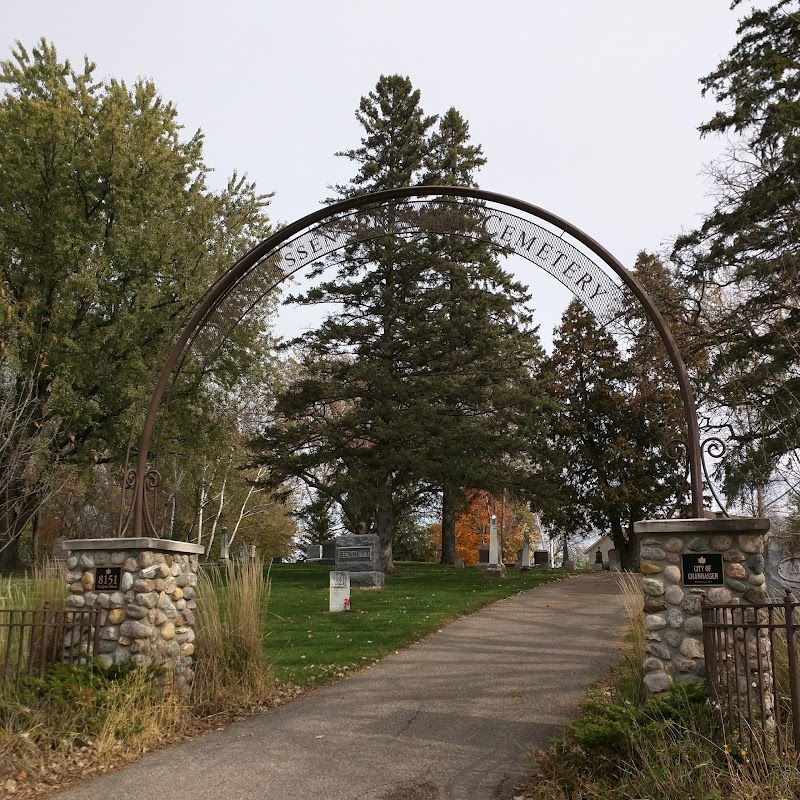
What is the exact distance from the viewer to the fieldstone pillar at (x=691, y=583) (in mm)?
6109

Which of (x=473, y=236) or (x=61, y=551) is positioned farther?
(x=61, y=551)

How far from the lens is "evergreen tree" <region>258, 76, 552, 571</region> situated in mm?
20812

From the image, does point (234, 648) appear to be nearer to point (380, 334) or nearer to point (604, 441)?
point (380, 334)

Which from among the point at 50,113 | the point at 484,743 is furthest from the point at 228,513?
the point at 484,743

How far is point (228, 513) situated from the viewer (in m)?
35.4

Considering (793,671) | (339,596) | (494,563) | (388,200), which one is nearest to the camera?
(793,671)

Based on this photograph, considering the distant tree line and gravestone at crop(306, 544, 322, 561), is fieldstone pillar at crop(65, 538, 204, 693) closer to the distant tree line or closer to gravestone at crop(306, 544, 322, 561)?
the distant tree line

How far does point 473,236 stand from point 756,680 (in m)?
4.88

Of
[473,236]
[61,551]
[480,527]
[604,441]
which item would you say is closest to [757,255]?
[473,236]

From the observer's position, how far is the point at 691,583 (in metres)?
6.23

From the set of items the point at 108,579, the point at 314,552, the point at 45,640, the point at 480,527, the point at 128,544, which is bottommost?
the point at 314,552

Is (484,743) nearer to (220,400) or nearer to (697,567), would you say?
(697,567)

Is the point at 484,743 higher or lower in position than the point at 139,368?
lower

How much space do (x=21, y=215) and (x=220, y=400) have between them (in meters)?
7.06
